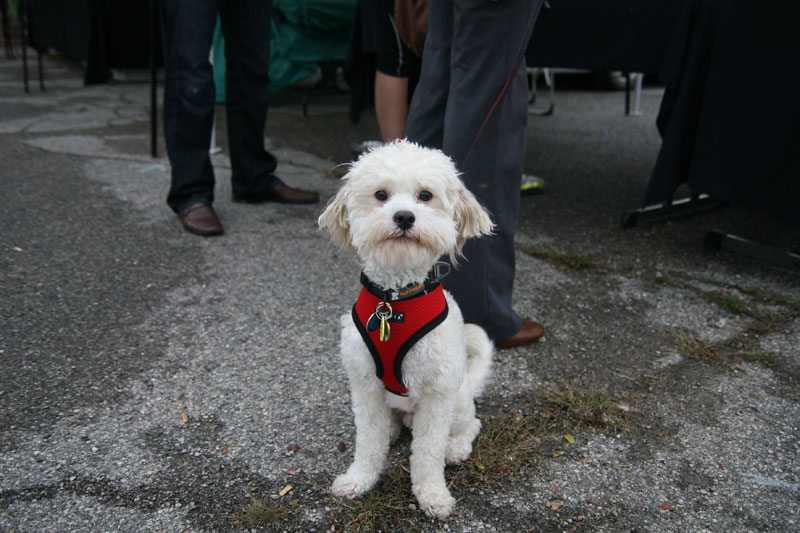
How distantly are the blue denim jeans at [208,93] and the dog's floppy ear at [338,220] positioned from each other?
2.02 metres

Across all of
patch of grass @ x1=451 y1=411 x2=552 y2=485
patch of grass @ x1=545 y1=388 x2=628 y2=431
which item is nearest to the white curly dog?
patch of grass @ x1=451 y1=411 x2=552 y2=485

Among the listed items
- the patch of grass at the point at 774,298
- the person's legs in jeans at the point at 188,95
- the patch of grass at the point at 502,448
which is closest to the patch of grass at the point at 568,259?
the patch of grass at the point at 774,298

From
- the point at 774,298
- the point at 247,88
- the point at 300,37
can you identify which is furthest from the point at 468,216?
the point at 300,37

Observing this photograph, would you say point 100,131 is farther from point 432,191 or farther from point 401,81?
point 432,191

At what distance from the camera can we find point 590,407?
2.08 m

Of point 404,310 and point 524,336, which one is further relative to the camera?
point 524,336

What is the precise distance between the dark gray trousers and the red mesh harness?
681 millimetres

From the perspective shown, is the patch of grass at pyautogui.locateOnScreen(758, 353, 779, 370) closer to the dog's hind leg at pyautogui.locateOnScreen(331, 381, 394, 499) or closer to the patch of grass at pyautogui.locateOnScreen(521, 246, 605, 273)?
the patch of grass at pyautogui.locateOnScreen(521, 246, 605, 273)

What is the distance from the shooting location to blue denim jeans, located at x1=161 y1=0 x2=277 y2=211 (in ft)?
10.6

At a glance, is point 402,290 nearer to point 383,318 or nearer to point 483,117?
Answer: point 383,318

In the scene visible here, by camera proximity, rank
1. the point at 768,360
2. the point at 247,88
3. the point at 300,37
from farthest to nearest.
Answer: the point at 300,37, the point at 247,88, the point at 768,360

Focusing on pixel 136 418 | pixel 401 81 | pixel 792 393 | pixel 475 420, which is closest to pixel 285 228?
pixel 401 81

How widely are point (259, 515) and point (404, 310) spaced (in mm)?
686

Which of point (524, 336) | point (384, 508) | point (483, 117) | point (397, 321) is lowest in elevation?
point (384, 508)
